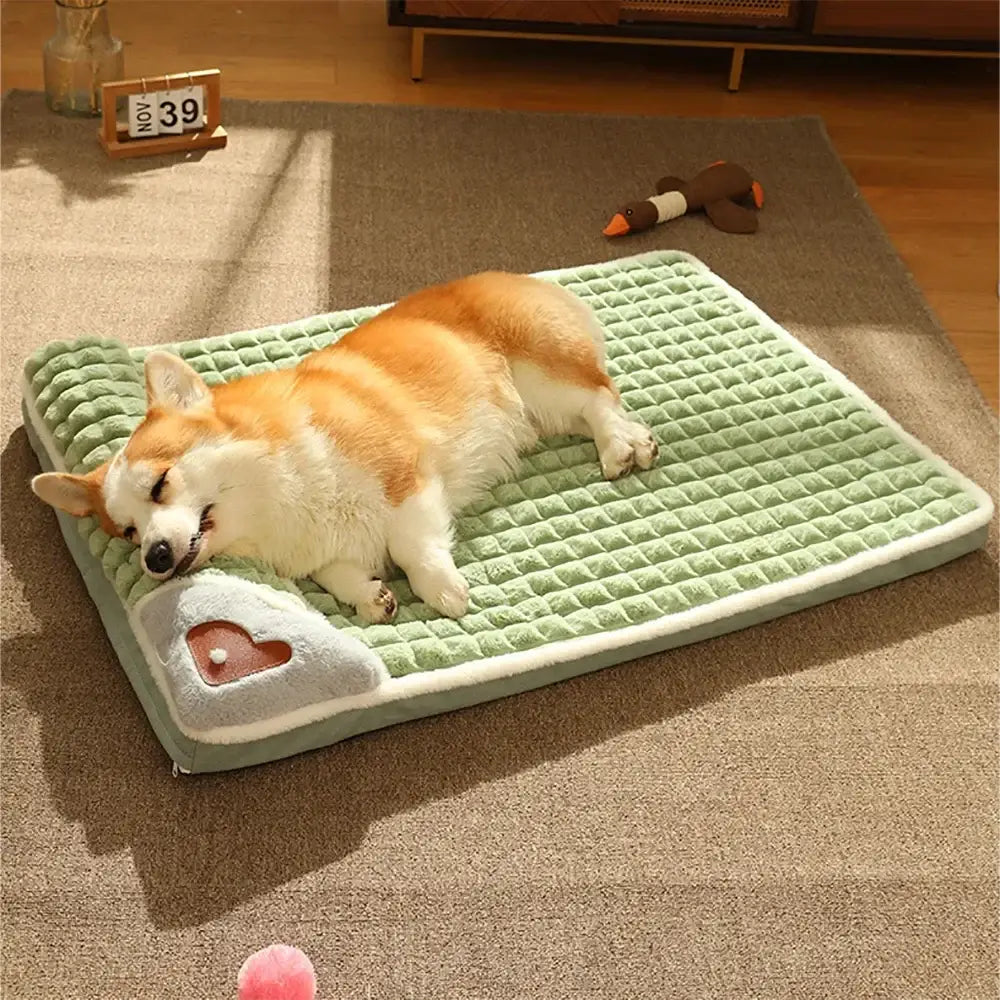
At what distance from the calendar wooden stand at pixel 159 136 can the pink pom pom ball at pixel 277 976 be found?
2.01 meters

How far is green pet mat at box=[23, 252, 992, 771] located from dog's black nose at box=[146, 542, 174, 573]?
0.04m

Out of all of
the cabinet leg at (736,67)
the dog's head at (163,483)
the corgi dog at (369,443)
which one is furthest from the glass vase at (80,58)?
the dog's head at (163,483)

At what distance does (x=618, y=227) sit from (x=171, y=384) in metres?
1.31

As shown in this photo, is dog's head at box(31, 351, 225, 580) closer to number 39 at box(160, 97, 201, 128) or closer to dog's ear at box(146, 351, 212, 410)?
dog's ear at box(146, 351, 212, 410)

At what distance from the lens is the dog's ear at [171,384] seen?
5.38 ft

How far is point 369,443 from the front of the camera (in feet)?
5.69

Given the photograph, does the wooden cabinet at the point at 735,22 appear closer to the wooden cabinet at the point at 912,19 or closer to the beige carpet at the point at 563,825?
the wooden cabinet at the point at 912,19

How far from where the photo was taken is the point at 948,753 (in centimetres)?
169

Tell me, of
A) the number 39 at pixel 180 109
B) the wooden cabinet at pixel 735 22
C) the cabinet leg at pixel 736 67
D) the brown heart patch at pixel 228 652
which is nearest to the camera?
Result: the brown heart patch at pixel 228 652

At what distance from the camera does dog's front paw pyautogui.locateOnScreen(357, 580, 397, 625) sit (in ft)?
5.60

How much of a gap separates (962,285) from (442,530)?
1452mm

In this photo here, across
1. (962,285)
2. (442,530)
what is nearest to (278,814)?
(442,530)

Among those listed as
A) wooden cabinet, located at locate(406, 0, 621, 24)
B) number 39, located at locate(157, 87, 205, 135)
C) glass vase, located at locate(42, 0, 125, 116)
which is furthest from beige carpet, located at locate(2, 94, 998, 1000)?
wooden cabinet, located at locate(406, 0, 621, 24)

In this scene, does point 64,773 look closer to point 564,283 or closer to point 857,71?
point 564,283
